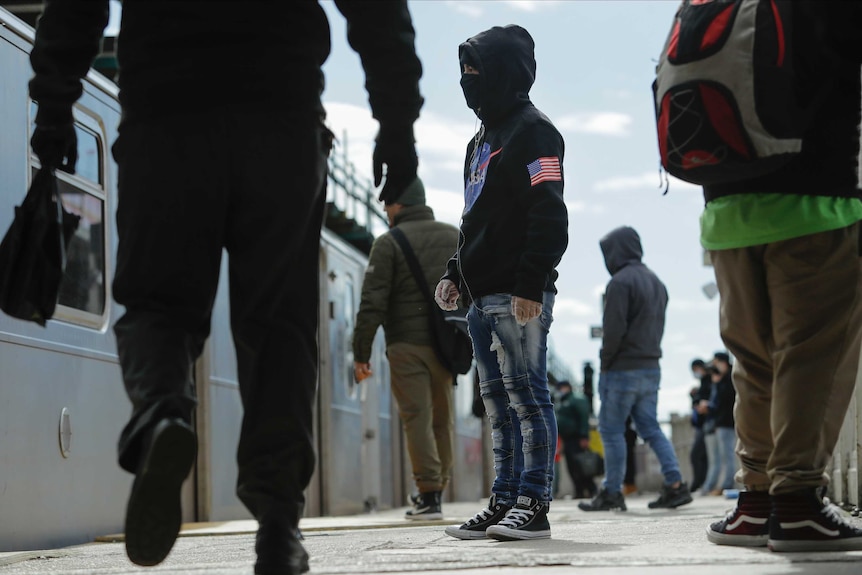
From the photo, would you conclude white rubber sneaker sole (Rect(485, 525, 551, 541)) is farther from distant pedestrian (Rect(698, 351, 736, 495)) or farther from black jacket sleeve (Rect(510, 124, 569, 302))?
distant pedestrian (Rect(698, 351, 736, 495))

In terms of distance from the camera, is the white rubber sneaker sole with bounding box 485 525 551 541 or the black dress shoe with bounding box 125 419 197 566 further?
the white rubber sneaker sole with bounding box 485 525 551 541

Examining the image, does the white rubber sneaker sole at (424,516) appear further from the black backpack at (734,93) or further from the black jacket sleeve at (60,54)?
the black jacket sleeve at (60,54)

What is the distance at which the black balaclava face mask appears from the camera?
18.5 ft

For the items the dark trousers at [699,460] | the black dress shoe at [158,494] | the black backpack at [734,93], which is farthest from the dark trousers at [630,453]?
the black dress shoe at [158,494]

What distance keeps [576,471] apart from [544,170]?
14.4m

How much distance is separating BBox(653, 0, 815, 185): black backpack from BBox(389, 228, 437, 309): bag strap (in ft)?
13.5

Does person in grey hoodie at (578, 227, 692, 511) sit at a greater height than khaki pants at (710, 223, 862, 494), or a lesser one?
greater

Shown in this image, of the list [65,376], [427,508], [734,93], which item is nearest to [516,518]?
[734,93]

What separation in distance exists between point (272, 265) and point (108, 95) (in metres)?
4.80

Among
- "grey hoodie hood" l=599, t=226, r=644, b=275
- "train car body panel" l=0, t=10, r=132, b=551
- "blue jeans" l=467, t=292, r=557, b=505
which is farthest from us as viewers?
"grey hoodie hood" l=599, t=226, r=644, b=275

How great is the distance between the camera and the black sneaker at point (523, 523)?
5102 millimetres

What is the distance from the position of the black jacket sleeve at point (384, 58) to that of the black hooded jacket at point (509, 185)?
1.85m

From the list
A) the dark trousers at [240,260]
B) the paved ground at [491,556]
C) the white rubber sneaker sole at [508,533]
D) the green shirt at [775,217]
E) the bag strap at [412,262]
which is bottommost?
the paved ground at [491,556]

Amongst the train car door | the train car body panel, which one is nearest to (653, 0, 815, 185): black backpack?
the train car body panel
